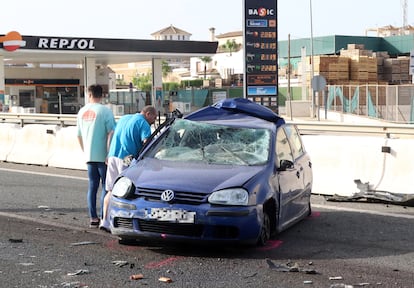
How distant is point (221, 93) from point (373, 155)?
129ft

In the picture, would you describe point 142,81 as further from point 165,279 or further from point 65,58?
point 165,279

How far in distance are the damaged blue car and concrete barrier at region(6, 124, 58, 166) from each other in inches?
306

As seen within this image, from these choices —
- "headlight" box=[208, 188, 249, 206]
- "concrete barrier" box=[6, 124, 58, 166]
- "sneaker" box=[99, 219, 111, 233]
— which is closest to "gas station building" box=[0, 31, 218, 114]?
"concrete barrier" box=[6, 124, 58, 166]

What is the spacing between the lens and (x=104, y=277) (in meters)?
5.91

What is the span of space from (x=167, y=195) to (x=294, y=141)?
105 inches

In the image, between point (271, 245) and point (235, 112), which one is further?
point (235, 112)

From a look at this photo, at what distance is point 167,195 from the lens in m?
6.55

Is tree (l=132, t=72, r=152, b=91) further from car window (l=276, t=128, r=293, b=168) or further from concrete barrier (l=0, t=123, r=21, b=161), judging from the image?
car window (l=276, t=128, r=293, b=168)

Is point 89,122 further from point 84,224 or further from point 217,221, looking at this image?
point 217,221

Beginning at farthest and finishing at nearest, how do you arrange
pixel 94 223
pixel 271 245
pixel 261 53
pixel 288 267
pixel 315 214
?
pixel 261 53 < pixel 315 214 < pixel 94 223 < pixel 271 245 < pixel 288 267

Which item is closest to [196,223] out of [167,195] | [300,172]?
[167,195]

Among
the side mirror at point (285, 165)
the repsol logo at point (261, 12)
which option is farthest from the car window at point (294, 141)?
the repsol logo at point (261, 12)

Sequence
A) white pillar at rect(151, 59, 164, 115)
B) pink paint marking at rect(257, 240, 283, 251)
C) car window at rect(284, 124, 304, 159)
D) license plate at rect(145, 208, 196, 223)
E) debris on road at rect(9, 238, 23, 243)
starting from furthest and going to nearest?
white pillar at rect(151, 59, 164, 115) → car window at rect(284, 124, 304, 159) → debris on road at rect(9, 238, 23, 243) → pink paint marking at rect(257, 240, 283, 251) → license plate at rect(145, 208, 196, 223)

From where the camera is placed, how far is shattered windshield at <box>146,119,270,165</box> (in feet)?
24.4
